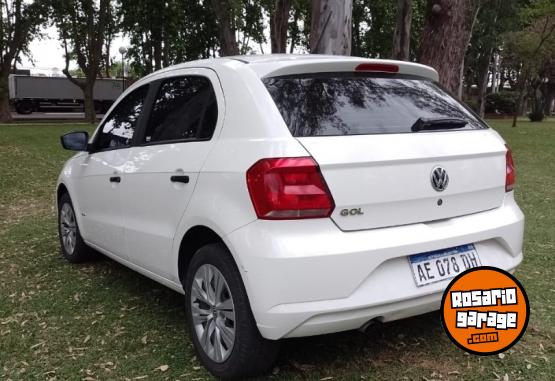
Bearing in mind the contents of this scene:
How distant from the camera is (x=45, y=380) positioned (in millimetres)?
3234

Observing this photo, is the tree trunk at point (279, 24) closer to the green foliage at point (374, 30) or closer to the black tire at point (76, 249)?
the black tire at point (76, 249)

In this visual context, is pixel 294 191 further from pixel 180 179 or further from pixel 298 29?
pixel 298 29

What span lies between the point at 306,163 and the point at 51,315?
8.49ft

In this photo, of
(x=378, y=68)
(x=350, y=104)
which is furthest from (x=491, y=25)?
(x=350, y=104)

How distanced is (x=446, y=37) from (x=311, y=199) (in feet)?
24.3

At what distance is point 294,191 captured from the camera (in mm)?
2666

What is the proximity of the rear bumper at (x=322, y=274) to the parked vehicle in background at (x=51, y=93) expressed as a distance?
43284mm

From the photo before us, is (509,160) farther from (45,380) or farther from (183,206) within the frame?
(45,380)

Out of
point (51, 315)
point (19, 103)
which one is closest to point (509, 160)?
point (51, 315)

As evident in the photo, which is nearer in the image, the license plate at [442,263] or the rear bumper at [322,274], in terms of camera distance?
the rear bumper at [322,274]

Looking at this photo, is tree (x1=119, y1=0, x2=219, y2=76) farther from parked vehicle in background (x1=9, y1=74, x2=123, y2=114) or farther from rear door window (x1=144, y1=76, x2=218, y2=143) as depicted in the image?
rear door window (x1=144, y1=76, x2=218, y2=143)

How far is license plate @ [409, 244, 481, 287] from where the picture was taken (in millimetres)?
2854

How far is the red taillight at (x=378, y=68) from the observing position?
10.6 feet

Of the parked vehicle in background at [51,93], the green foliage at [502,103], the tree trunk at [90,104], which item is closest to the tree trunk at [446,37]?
the tree trunk at [90,104]
